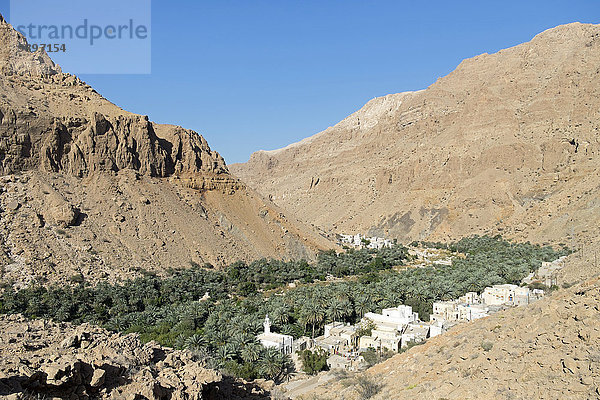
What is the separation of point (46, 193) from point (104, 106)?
13.5 metres

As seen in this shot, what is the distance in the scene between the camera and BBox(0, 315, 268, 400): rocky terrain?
7.59m

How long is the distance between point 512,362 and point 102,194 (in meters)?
37.7

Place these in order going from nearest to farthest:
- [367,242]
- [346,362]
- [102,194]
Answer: [346,362], [102,194], [367,242]

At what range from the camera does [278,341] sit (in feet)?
74.8

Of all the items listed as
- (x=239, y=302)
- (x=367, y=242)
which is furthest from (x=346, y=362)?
(x=367, y=242)

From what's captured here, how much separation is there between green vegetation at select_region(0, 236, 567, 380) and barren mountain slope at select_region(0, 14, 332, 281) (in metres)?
3.05

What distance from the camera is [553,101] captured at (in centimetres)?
7325

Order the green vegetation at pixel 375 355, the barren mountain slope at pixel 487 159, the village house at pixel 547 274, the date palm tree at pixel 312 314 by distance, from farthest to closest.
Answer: the barren mountain slope at pixel 487 159
the village house at pixel 547 274
the date palm tree at pixel 312 314
the green vegetation at pixel 375 355

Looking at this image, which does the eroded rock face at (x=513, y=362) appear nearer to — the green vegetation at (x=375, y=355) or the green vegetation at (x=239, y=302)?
the green vegetation at (x=375, y=355)

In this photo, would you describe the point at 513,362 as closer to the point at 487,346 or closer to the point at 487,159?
the point at 487,346

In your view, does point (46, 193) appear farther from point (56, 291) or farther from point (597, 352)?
point (597, 352)

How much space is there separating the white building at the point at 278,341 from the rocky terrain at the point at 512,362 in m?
8.30

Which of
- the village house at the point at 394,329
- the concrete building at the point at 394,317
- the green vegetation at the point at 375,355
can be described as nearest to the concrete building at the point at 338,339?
the village house at the point at 394,329

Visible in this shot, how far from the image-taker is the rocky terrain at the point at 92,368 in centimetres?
759
